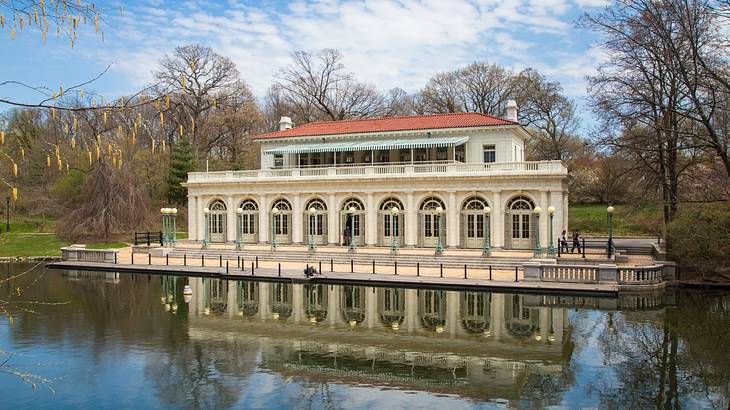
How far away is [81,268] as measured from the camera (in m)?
33.6

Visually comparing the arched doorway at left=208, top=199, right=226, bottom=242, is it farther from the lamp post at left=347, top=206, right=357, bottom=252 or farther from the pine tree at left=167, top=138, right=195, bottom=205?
the pine tree at left=167, top=138, right=195, bottom=205

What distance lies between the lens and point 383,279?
26047 mm

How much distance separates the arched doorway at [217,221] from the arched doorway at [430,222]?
551 inches

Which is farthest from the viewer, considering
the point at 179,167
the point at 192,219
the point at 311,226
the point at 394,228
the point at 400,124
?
the point at 179,167

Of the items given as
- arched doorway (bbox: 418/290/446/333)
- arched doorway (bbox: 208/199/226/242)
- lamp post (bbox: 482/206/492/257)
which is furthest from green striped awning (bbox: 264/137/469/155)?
arched doorway (bbox: 418/290/446/333)

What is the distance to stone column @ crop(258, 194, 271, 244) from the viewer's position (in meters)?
40.8

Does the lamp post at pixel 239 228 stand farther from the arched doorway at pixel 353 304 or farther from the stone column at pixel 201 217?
the arched doorway at pixel 353 304

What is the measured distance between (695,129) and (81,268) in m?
33.0

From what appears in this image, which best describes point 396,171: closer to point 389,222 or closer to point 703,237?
point 389,222

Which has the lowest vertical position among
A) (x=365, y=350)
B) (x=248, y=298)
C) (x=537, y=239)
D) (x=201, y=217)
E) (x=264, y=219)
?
(x=365, y=350)

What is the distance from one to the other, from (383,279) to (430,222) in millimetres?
11905

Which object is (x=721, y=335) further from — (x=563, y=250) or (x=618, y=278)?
(x=563, y=250)

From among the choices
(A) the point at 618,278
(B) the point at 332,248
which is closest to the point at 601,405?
(A) the point at 618,278

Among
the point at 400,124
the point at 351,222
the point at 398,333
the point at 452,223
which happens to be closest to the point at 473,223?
the point at 452,223
